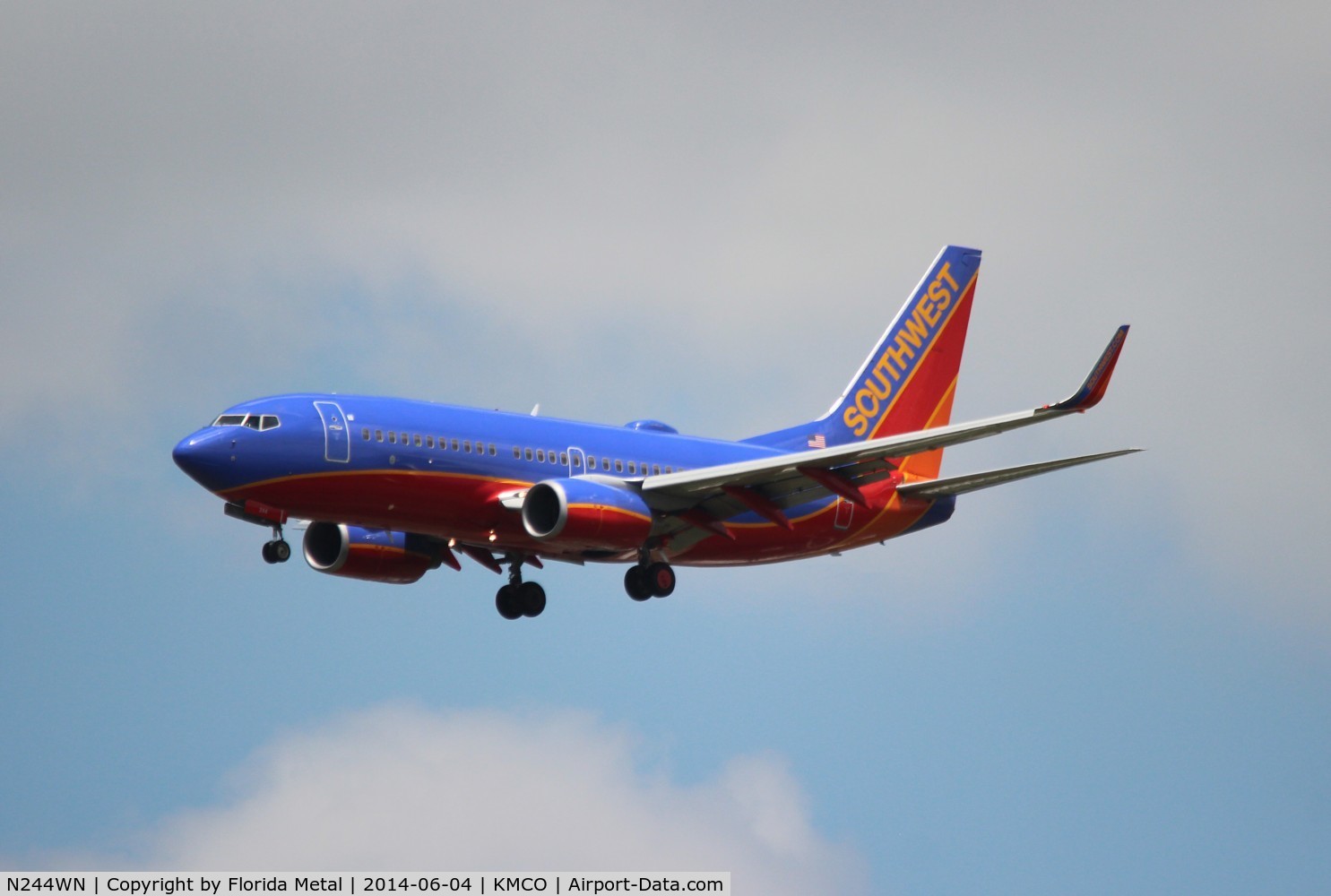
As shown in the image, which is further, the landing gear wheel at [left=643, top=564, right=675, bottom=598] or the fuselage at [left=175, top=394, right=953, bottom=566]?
the landing gear wheel at [left=643, top=564, right=675, bottom=598]

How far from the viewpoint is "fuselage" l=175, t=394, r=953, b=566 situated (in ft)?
167

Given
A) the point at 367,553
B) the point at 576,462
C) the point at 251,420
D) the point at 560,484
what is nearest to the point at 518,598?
the point at 367,553

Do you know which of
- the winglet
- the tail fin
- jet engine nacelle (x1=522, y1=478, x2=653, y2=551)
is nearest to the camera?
the winglet

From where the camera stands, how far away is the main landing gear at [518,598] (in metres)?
60.5

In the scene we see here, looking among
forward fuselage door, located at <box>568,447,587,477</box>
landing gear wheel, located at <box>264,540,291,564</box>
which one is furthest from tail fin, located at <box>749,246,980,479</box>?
landing gear wheel, located at <box>264,540,291,564</box>

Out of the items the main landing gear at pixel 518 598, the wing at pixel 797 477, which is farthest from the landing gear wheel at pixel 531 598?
the wing at pixel 797 477

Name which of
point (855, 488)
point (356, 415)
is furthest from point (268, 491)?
point (855, 488)

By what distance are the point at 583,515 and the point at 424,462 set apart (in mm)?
4334

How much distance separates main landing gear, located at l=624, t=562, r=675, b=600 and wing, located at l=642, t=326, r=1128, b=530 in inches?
64.0

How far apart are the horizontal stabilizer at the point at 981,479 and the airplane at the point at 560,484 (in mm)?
70

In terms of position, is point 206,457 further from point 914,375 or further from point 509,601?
point 914,375

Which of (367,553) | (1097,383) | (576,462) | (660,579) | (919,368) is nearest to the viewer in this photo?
(1097,383)

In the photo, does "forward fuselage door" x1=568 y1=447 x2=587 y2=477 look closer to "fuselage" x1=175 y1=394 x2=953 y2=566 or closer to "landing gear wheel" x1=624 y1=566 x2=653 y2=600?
"fuselage" x1=175 y1=394 x2=953 y2=566

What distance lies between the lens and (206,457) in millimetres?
50438
